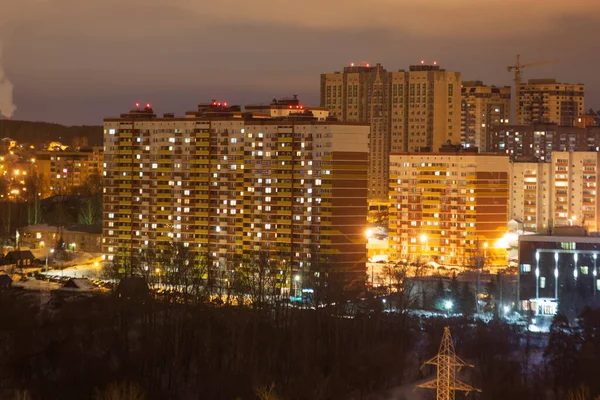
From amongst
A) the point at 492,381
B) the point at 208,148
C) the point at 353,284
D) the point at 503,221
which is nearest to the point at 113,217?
the point at 208,148

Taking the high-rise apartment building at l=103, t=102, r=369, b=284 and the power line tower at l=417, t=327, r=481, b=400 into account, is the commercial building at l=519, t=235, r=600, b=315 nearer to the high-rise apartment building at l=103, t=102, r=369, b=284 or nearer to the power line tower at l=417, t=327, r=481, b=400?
the high-rise apartment building at l=103, t=102, r=369, b=284

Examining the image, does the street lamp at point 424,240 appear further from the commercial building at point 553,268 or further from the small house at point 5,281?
the small house at point 5,281

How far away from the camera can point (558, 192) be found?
2934 centimetres

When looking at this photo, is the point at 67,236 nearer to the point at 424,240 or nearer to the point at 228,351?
the point at 424,240

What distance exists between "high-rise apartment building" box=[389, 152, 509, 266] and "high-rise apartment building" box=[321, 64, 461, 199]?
25.4 feet

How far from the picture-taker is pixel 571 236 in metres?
19.9

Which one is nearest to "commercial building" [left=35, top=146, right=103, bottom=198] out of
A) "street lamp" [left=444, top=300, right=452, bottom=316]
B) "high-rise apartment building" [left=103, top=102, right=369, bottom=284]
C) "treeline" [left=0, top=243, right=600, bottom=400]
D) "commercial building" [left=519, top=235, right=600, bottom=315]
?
"high-rise apartment building" [left=103, top=102, right=369, bottom=284]

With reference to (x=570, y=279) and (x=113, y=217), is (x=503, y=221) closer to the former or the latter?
(x=570, y=279)

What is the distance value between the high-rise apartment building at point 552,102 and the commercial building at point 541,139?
6.85m

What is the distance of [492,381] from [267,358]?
3.06m

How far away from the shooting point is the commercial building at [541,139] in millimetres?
38750

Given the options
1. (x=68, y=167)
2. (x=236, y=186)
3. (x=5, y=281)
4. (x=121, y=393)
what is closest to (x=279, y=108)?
(x=236, y=186)

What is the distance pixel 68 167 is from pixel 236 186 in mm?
19408

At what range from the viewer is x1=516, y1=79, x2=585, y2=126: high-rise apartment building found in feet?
162
